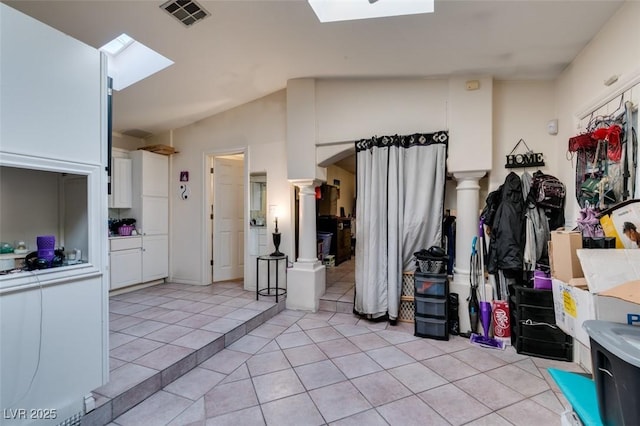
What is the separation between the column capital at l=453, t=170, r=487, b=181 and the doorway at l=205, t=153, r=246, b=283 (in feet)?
10.1

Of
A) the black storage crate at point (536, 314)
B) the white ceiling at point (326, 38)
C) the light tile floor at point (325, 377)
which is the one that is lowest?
the light tile floor at point (325, 377)

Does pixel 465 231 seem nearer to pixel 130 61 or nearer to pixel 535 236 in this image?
pixel 535 236

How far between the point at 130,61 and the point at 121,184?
1933mm

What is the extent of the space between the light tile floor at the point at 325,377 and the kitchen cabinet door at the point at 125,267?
93 cm

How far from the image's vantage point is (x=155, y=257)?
15.7 ft

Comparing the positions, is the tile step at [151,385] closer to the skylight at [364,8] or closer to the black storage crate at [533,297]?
the black storage crate at [533,297]

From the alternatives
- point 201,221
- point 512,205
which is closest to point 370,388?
point 512,205

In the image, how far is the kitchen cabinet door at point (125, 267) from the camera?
4.18 meters

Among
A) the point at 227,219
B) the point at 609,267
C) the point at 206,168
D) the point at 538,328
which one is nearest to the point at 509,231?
the point at 538,328

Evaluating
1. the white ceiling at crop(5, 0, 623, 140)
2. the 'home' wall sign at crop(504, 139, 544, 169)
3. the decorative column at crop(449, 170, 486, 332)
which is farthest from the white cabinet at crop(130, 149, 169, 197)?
the 'home' wall sign at crop(504, 139, 544, 169)

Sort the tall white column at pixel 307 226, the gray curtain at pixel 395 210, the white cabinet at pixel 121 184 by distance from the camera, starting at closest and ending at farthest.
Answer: the gray curtain at pixel 395 210 < the tall white column at pixel 307 226 < the white cabinet at pixel 121 184

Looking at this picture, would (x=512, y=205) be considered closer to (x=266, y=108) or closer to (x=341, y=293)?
(x=341, y=293)

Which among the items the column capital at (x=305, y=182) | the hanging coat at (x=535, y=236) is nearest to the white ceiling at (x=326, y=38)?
the column capital at (x=305, y=182)

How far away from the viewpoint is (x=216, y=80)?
365 centimetres
